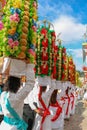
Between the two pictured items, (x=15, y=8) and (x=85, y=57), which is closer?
(x=15, y=8)

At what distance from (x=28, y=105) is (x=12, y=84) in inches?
91.2

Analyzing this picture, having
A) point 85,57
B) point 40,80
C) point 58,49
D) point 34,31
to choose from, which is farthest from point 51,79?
point 85,57

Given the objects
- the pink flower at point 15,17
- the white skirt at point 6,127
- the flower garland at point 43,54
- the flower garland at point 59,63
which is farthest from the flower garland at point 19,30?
the flower garland at point 59,63

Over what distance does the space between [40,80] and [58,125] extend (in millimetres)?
1418

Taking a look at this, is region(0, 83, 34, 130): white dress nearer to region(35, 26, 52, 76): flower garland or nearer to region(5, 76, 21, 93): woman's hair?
region(5, 76, 21, 93): woman's hair

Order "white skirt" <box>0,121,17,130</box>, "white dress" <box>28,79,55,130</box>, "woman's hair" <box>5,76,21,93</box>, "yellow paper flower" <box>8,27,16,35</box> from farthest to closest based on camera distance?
"white dress" <box>28,79,55,130</box>
"yellow paper flower" <box>8,27,16,35</box>
"woman's hair" <box>5,76,21,93</box>
"white skirt" <box>0,121,17,130</box>

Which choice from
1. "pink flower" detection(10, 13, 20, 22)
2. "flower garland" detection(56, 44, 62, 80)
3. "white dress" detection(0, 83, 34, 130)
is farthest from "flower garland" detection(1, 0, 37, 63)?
"flower garland" detection(56, 44, 62, 80)

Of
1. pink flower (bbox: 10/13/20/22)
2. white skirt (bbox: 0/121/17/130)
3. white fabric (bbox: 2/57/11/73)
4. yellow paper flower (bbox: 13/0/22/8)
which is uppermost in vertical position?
yellow paper flower (bbox: 13/0/22/8)

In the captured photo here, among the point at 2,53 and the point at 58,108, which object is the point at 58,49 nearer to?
the point at 58,108

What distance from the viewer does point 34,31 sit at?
5656 millimetres

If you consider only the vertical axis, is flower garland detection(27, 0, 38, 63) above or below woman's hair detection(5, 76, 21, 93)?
above

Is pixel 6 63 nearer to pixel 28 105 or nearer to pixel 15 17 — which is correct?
pixel 15 17

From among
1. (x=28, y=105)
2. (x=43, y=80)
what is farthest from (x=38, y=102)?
(x=43, y=80)

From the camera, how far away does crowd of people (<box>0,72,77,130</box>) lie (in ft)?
17.0
